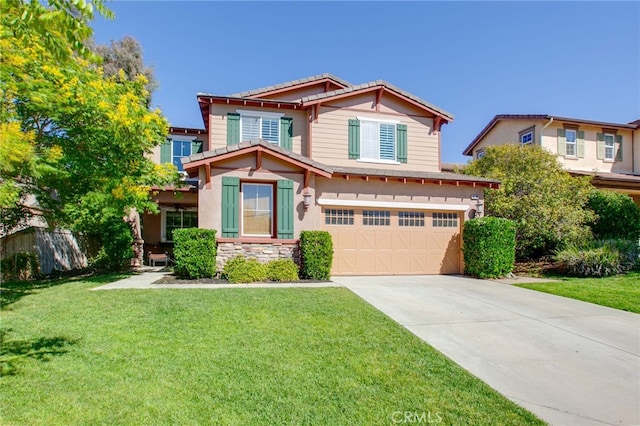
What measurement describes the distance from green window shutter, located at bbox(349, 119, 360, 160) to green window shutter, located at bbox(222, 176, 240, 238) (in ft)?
16.4

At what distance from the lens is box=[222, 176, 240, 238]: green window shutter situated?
989 cm

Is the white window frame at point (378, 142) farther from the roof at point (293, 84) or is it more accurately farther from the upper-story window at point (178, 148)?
the upper-story window at point (178, 148)

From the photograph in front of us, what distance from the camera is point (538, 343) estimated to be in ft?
15.8

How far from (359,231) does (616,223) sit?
450 inches

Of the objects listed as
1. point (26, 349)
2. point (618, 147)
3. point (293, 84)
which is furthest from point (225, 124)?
point (618, 147)

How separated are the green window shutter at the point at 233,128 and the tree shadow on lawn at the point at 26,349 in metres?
9.30

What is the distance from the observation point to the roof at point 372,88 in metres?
12.5

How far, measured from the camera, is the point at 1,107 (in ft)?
18.4

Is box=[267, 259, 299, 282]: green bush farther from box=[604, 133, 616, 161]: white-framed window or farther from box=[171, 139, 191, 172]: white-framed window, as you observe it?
box=[604, 133, 616, 161]: white-framed window

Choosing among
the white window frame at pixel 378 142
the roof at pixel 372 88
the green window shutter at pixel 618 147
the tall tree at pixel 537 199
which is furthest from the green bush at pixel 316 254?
the green window shutter at pixel 618 147

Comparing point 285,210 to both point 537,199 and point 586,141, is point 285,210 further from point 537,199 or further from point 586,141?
point 586,141

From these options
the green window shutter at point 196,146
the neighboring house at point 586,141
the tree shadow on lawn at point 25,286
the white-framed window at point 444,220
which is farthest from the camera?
the neighboring house at point 586,141

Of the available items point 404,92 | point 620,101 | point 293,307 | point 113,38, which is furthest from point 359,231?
point 113,38

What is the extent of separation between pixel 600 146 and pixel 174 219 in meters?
24.3
